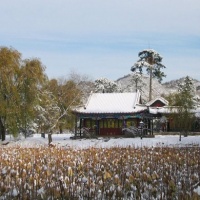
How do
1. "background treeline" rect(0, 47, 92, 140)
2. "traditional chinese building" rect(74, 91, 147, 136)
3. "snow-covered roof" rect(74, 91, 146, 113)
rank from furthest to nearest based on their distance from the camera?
"snow-covered roof" rect(74, 91, 146, 113) < "traditional chinese building" rect(74, 91, 147, 136) < "background treeline" rect(0, 47, 92, 140)

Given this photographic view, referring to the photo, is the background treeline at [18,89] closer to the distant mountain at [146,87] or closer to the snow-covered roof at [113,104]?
the snow-covered roof at [113,104]

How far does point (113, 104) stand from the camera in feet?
133

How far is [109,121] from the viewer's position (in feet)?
135

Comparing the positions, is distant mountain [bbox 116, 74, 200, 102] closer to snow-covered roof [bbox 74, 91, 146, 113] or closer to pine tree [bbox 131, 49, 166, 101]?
pine tree [bbox 131, 49, 166, 101]

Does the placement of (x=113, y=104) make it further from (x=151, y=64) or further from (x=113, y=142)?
(x=151, y=64)

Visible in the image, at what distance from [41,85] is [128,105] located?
30.6 ft

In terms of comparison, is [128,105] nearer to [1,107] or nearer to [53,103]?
[53,103]

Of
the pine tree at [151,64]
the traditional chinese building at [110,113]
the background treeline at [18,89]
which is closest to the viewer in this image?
the background treeline at [18,89]

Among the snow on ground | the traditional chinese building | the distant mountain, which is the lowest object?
the snow on ground

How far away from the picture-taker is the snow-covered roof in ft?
127

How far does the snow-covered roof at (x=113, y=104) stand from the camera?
1523 inches

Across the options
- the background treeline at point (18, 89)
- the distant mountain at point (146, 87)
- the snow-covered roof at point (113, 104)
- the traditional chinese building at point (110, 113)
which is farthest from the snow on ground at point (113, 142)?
the distant mountain at point (146, 87)

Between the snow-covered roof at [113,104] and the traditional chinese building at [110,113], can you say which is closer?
the traditional chinese building at [110,113]

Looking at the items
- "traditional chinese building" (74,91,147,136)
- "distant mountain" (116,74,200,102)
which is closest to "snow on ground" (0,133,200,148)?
"traditional chinese building" (74,91,147,136)
